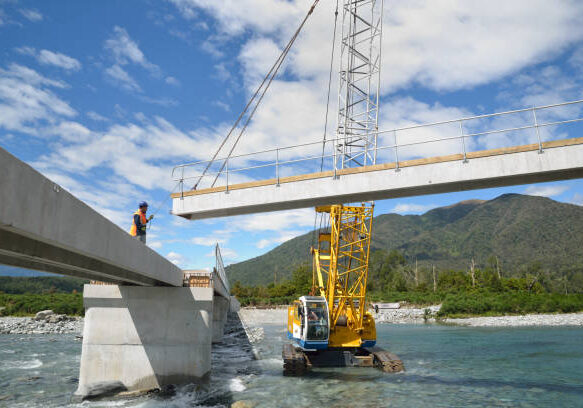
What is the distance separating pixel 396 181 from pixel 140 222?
8322 mm

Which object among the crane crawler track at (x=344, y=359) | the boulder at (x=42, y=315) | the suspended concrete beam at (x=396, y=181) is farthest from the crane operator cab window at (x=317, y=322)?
the boulder at (x=42, y=315)

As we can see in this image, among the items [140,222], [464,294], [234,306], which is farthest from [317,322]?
[464,294]

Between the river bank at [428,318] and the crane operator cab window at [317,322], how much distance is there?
38.0 m

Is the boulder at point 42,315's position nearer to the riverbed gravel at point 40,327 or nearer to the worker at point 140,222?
the riverbed gravel at point 40,327

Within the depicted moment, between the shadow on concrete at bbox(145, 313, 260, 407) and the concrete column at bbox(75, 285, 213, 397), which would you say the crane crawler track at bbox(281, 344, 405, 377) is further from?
the concrete column at bbox(75, 285, 213, 397)

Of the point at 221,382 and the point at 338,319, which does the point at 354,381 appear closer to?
the point at 338,319

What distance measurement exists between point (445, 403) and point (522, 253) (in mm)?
185030

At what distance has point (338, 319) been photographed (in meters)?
21.9

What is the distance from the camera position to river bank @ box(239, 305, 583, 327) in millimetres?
50438

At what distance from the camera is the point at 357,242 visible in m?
23.2

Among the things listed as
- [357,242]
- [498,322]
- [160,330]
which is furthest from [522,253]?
[160,330]

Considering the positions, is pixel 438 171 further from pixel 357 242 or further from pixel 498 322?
pixel 498 322

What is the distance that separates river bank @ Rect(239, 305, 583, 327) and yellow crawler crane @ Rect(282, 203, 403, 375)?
3461 cm

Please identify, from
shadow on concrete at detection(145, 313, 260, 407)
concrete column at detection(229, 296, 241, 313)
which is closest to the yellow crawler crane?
shadow on concrete at detection(145, 313, 260, 407)
